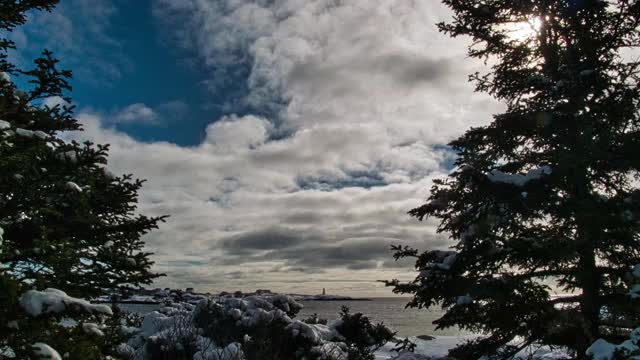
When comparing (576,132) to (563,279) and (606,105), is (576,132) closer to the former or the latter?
(606,105)

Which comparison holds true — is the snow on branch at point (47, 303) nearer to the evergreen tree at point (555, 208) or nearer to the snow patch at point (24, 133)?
the snow patch at point (24, 133)

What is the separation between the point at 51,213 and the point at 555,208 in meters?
9.44

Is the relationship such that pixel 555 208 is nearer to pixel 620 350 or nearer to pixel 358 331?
pixel 620 350

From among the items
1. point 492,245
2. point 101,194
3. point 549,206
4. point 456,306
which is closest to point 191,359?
point 101,194

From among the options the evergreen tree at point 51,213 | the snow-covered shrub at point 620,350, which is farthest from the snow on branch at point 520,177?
the evergreen tree at point 51,213

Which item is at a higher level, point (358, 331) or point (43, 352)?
point (43, 352)

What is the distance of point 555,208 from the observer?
931cm

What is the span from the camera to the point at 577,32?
33.7 feet

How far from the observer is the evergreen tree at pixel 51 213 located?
5301mm

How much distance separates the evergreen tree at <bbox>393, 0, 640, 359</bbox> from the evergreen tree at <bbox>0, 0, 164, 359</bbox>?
5.73 metres

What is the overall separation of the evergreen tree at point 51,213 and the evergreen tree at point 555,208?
18.8ft

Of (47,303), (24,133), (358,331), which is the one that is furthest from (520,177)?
(358,331)

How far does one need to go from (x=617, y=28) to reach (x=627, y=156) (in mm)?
3050

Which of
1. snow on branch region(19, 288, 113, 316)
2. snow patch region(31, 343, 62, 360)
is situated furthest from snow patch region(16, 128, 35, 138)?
snow patch region(31, 343, 62, 360)
